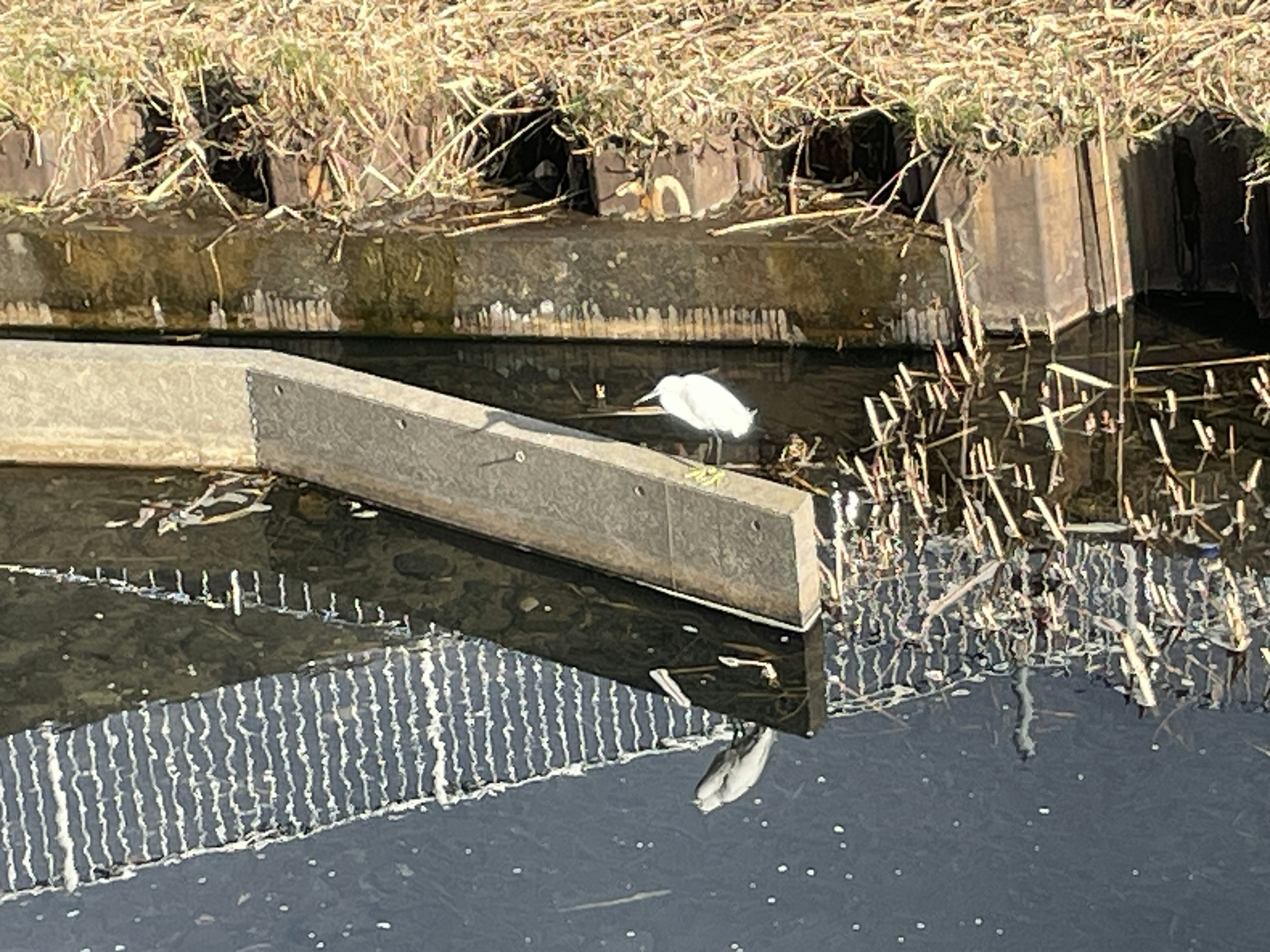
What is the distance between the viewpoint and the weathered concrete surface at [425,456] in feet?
34.0

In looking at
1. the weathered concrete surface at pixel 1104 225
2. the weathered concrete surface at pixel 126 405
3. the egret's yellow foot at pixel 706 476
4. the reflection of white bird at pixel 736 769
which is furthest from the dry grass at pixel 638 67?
the reflection of white bird at pixel 736 769

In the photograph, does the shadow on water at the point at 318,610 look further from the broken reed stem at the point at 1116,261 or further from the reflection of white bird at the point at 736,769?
the broken reed stem at the point at 1116,261

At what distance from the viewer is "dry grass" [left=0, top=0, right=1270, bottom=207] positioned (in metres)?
12.9

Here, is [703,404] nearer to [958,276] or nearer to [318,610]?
[318,610]

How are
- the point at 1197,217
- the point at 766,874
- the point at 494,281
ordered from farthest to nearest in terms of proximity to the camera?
the point at 494,281
the point at 1197,217
the point at 766,874

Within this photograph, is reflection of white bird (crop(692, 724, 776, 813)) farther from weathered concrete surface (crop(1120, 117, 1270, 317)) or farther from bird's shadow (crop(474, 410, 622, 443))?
weathered concrete surface (crop(1120, 117, 1270, 317))

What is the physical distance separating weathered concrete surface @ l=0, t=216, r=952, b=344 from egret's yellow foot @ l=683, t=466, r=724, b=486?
9.79 feet

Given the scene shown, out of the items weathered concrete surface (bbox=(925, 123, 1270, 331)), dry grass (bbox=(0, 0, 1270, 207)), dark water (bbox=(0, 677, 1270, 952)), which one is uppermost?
dry grass (bbox=(0, 0, 1270, 207))

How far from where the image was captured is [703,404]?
1043cm

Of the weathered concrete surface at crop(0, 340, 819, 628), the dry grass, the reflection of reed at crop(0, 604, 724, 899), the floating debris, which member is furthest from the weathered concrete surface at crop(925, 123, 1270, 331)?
the floating debris

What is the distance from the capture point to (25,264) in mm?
14578

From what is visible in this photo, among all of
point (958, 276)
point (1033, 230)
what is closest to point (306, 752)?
point (958, 276)

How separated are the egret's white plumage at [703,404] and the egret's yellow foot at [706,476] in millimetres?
237

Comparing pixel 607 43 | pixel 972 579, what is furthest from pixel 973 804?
pixel 607 43
